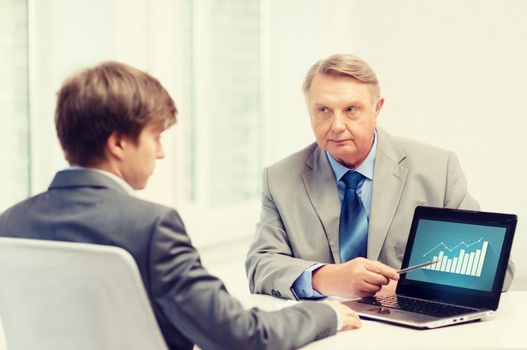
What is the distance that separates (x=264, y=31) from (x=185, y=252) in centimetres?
310

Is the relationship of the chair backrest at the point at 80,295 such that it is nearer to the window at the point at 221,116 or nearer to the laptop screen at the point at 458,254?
the laptop screen at the point at 458,254

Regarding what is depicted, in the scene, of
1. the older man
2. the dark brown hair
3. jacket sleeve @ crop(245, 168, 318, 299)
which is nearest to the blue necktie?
the older man

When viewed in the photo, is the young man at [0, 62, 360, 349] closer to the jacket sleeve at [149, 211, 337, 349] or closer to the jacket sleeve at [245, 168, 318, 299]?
the jacket sleeve at [149, 211, 337, 349]

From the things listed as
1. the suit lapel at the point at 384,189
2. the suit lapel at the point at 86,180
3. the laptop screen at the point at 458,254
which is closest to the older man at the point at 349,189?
the suit lapel at the point at 384,189

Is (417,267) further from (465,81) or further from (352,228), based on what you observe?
(465,81)

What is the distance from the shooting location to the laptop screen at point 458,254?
6.70ft

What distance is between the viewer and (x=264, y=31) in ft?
14.8

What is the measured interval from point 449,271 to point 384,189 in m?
0.43

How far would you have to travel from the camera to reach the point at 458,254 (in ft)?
6.95

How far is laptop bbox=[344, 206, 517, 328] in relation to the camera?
2002 millimetres

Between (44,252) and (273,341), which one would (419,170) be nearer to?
(273,341)

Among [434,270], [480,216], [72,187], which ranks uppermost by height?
[72,187]

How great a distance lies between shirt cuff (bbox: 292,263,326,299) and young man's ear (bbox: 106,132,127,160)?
825 millimetres

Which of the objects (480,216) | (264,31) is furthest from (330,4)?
(480,216)
